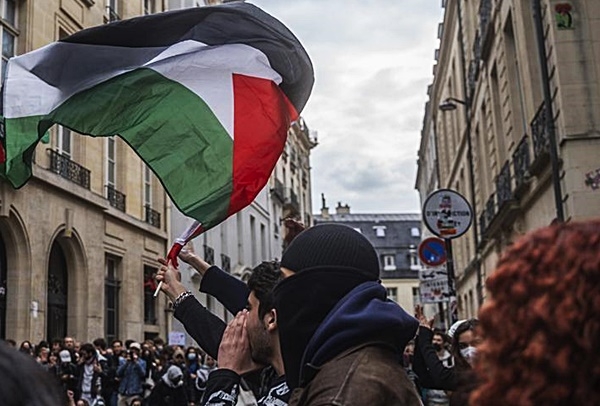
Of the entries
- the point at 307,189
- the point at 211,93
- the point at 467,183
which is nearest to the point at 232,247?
the point at 467,183

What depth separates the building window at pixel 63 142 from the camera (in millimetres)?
18263

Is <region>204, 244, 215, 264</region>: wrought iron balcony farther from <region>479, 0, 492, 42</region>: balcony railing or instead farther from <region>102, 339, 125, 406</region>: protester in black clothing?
<region>102, 339, 125, 406</region>: protester in black clothing

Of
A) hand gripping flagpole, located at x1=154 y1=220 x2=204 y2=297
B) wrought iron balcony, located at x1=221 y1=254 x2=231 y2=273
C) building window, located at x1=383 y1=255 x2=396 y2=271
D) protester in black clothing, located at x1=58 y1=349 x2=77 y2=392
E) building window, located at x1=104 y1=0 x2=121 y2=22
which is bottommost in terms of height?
protester in black clothing, located at x1=58 y1=349 x2=77 y2=392

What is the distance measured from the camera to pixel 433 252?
453 inches

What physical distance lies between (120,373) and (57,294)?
15.5 feet

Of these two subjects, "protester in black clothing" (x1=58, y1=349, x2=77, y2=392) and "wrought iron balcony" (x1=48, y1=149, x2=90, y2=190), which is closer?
"protester in black clothing" (x1=58, y1=349, x2=77, y2=392)

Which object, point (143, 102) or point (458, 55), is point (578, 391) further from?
point (458, 55)

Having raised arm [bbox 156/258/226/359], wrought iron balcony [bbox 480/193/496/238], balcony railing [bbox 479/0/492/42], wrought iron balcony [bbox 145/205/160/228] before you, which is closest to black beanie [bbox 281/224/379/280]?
raised arm [bbox 156/258/226/359]

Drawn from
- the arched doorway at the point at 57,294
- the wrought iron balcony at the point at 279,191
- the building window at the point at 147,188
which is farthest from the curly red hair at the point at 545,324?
the wrought iron balcony at the point at 279,191

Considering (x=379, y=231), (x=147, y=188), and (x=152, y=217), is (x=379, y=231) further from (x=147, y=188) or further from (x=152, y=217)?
(x=152, y=217)

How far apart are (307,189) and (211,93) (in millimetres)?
54042

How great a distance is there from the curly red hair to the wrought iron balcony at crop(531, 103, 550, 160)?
483 inches

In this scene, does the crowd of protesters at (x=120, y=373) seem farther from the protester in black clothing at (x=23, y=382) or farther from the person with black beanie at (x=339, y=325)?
the protester in black clothing at (x=23, y=382)

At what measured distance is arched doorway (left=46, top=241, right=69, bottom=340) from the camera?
18.0 metres
